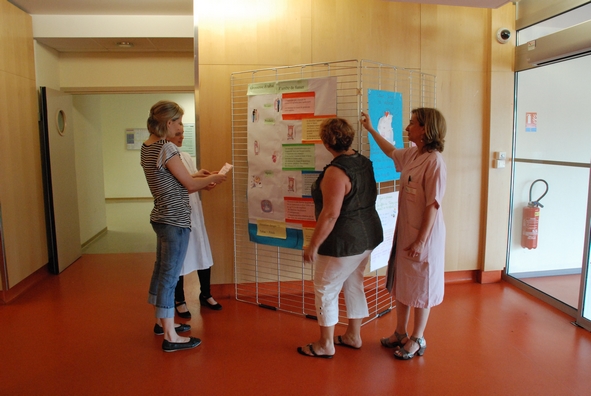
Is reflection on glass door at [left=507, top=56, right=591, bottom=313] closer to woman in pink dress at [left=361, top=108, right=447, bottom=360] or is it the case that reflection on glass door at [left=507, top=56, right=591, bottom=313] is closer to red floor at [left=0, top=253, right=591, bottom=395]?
red floor at [left=0, top=253, right=591, bottom=395]

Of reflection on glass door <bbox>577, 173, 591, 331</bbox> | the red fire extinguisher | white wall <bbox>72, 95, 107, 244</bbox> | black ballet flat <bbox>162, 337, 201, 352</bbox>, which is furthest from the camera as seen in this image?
white wall <bbox>72, 95, 107, 244</bbox>

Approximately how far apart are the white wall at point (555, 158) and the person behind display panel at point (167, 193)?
3.07 m

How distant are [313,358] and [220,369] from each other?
23.5 inches

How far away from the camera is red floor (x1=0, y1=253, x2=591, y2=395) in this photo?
240 cm

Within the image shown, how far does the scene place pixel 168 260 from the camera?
8.69 ft

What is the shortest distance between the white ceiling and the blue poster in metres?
2.19

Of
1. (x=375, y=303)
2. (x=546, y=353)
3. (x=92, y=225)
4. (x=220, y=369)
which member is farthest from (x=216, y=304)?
(x=92, y=225)

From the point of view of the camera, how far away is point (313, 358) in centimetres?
270

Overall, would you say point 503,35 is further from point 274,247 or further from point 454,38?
point 274,247

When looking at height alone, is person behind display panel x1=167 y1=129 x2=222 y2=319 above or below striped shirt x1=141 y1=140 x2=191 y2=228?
below

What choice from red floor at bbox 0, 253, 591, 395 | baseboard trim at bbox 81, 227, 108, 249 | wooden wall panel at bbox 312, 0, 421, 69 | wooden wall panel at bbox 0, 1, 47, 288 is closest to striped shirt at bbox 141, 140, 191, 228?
red floor at bbox 0, 253, 591, 395

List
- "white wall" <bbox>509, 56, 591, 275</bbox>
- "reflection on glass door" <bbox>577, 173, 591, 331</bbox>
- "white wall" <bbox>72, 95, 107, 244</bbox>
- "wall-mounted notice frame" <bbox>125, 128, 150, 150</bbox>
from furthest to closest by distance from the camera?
"wall-mounted notice frame" <bbox>125, 128, 150, 150</bbox> < "white wall" <bbox>72, 95, 107, 244</bbox> < "white wall" <bbox>509, 56, 591, 275</bbox> < "reflection on glass door" <bbox>577, 173, 591, 331</bbox>

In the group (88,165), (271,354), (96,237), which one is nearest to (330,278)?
(271,354)

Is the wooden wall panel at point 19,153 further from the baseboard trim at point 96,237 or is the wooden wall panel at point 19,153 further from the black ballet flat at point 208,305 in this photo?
the black ballet flat at point 208,305
